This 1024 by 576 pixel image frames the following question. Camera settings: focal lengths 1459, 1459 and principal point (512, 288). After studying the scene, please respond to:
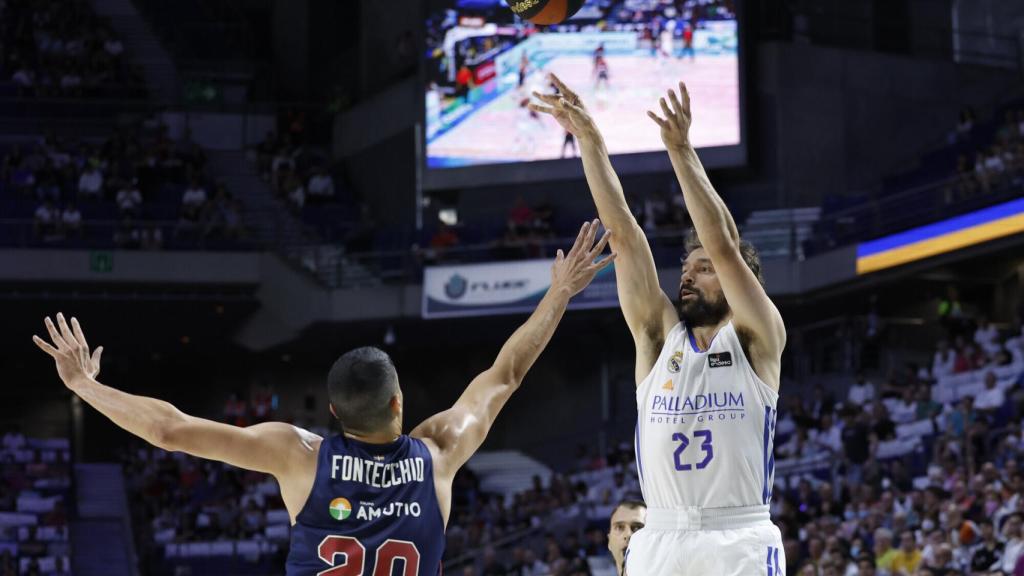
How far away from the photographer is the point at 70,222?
86.7ft

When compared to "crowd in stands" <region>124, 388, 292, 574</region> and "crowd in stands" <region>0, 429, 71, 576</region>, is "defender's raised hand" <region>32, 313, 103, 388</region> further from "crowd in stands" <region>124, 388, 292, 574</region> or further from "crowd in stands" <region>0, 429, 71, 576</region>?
"crowd in stands" <region>124, 388, 292, 574</region>

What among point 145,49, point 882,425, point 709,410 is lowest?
point 882,425

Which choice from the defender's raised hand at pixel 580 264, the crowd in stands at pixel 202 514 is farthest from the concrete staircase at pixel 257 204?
the defender's raised hand at pixel 580 264

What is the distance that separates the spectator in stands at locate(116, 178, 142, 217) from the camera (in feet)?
89.2

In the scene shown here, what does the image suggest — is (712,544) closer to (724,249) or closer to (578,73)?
(724,249)

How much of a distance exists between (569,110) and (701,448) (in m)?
1.40

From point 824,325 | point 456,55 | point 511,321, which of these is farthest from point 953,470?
point 456,55

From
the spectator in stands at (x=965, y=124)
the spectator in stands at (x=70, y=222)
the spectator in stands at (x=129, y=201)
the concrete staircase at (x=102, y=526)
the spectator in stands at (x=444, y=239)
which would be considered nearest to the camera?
the concrete staircase at (x=102, y=526)

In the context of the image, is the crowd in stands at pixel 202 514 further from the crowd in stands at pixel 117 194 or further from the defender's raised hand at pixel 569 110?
the defender's raised hand at pixel 569 110

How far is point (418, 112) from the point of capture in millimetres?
29516

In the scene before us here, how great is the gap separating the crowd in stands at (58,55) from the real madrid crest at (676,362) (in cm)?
2691

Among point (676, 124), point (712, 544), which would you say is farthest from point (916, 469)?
point (676, 124)

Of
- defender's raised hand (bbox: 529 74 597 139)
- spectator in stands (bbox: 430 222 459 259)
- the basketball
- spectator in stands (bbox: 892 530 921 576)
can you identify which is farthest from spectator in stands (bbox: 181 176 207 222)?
defender's raised hand (bbox: 529 74 597 139)

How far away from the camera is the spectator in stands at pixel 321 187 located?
98.9 ft
